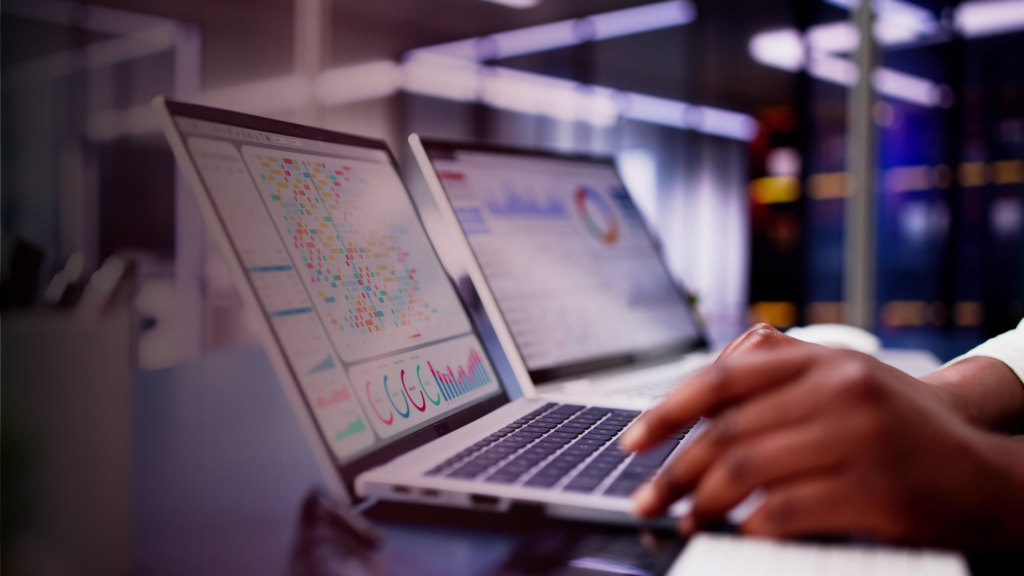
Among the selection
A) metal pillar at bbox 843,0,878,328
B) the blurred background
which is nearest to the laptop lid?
metal pillar at bbox 843,0,878,328

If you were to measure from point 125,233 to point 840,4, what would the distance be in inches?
260

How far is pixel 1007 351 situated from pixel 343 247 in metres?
0.76

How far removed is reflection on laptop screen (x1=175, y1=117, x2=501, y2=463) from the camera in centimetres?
50

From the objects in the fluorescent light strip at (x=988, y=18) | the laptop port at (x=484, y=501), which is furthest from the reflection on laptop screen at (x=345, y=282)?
the fluorescent light strip at (x=988, y=18)

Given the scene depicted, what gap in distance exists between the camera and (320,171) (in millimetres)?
651

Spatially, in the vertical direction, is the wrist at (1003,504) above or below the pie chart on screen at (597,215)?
below

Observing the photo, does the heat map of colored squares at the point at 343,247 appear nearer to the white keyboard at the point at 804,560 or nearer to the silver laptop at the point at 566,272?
the silver laptop at the point at 566,272

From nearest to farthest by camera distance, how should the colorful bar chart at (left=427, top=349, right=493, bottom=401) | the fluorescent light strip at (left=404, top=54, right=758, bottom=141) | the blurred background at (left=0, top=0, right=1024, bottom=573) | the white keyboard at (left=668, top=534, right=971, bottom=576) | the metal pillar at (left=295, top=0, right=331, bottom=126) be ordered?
the white keyboard at (left=668, top=534, right=971, bottom=576) < the colorful bar chart at (left=427, top=349, right=493, bottom=401) < the metal pillar at (left=295, top=0, right=331, bottom=126) < the blurred background at (left=0, top=0, right=1024, bottom=573) < the fluorescent light strip at (left=404, top=54, right=758, bottom=141)

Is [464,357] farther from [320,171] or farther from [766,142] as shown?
[766,142]

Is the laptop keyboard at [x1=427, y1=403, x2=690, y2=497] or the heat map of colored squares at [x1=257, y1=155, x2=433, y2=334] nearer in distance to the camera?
the laptop keyboard at [x1=427, y1=403, x2=690, y2=497]

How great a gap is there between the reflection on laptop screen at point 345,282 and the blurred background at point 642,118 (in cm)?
421

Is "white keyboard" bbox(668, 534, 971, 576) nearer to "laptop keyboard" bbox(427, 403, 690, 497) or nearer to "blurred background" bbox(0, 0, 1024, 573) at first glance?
"laptop keyboard" bbox(427, 403, 690, 497)

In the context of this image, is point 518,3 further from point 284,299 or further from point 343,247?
point 284,299

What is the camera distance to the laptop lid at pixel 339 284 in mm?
485
